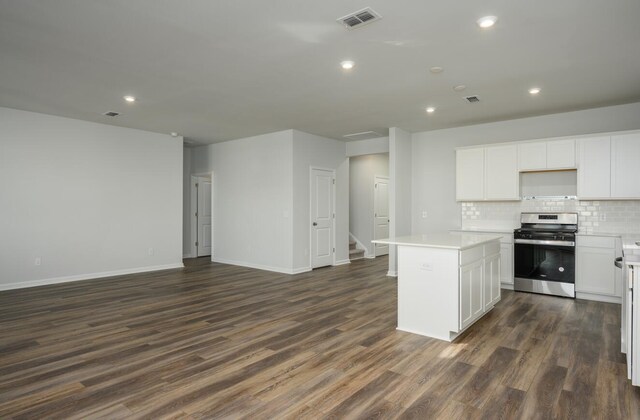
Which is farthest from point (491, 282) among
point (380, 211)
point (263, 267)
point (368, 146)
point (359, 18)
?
point (380, 211)

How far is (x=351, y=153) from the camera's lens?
8117mm

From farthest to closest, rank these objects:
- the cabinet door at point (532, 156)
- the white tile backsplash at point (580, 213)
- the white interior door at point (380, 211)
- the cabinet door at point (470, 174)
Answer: the white interior door at point (380, 211)
the cabinet door at point (470, 174)
the cabinet door at point (532, 156)
the white tile backsplash at point (580, 213)

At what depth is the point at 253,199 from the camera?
7609 millimetres

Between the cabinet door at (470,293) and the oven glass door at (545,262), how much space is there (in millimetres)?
1823

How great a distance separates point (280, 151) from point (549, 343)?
5.28 meters

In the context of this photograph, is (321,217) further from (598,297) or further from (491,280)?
(598,297)

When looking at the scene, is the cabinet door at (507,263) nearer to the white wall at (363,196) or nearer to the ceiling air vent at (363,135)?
the ceiling air vent at (363,135)

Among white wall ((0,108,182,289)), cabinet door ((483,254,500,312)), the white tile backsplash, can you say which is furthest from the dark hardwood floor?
the white tile backsplash

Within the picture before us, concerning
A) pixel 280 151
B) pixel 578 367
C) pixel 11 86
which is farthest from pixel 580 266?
pixel 11 86

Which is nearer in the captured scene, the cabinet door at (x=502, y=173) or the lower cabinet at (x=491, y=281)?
the lower cabinet at (x=491, y=281)

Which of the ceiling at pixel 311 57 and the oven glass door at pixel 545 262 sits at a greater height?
the ceiling at pixel 311 57

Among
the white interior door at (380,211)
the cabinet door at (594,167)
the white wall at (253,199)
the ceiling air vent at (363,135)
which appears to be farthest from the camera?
the white interior door at (380,211)

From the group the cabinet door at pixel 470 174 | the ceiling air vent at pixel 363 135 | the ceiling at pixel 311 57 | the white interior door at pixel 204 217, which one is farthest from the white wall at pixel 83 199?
the cabinet door at pixel 470 174

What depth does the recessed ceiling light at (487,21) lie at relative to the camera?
283 cm
